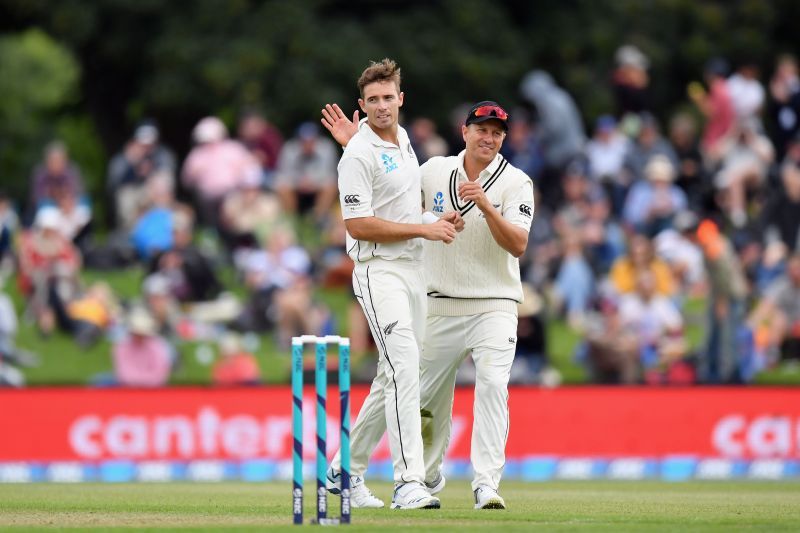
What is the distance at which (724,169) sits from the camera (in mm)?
23672

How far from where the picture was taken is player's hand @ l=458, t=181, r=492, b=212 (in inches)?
392

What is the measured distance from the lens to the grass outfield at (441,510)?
29.9 feet

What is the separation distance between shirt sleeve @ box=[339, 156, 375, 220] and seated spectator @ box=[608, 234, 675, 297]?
36.9ft

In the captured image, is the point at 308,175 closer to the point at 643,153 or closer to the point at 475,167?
the point at 643,153

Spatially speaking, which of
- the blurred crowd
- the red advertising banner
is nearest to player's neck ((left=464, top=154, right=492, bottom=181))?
the red advertising banner

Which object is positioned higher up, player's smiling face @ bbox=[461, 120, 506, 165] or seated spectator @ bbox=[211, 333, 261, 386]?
player's smiling face @ bbox=[461, 120, 506, 165]

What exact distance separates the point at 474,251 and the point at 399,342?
0.89m

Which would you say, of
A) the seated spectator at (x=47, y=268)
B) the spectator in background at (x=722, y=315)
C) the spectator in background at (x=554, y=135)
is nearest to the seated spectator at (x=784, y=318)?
the spectator in background at (x=722, y=315)

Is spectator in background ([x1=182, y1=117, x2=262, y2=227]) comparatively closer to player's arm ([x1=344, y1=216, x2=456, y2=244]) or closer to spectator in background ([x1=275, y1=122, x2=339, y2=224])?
spectator in background ([x1=275, y1=122, x2=339, y2=224])

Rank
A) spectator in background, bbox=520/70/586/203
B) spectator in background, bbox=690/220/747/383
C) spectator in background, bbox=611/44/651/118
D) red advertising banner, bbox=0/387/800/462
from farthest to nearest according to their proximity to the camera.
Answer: spectator in background, bbox=611/44/651/118, spectator in background, bbox=520/70/586/203, spectator in background, bbox=690/220/747/383, red advertising banner, bbox=0/387/800/462

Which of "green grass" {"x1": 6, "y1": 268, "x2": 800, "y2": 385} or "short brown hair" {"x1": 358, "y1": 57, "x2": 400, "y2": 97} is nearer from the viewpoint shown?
"short brown hair" {"x1": 358, "y1": 57, "x2": 400, "y2": 97}

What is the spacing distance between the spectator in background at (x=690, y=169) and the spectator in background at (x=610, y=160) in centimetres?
85

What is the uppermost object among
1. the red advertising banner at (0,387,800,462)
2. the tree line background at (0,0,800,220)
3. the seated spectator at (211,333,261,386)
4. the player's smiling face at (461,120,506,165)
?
the tree line background at (0,0,800,220)

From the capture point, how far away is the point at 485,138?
1038 cm
